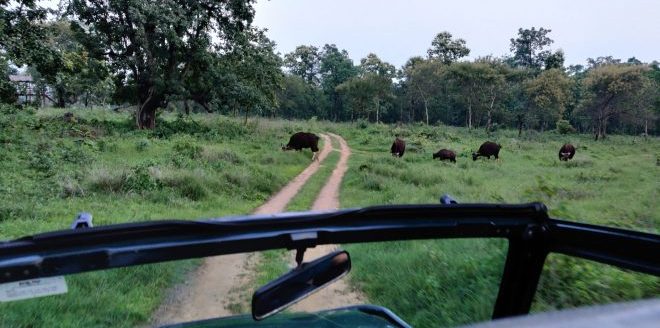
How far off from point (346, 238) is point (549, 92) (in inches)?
2089

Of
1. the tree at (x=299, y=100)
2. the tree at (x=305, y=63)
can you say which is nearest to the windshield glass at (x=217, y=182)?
the tree at (x=299, y=100)

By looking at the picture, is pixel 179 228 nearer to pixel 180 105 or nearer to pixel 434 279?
pixel 434 279

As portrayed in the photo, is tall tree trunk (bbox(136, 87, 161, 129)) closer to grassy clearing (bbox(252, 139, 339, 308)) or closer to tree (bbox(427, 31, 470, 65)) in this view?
grassy clearing (bbox(252, 139, 339, 308))

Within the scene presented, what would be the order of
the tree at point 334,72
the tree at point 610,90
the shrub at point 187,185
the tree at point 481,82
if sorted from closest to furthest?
the shrub at point 187,185, the tree at point 610,90, the tree at point 481,82, the tree at point 334,72

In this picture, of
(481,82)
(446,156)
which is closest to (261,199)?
(446,156)

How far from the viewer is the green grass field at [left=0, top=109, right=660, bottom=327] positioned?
4.71 meters

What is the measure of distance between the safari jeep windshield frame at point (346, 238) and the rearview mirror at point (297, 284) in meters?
0.10

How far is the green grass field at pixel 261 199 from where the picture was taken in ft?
15.5

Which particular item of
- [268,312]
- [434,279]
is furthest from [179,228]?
[434,279]

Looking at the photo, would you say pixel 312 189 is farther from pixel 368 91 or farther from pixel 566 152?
pixel 368 91

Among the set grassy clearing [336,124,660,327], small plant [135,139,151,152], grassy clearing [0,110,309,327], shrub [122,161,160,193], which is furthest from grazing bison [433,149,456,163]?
shrub [122,161,160,193]

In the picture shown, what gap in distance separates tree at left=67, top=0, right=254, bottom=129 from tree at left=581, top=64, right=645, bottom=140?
39378 mm

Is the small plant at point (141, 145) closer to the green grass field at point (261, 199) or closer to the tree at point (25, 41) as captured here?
the green grass field at point (261, 199)

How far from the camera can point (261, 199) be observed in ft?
42.7
